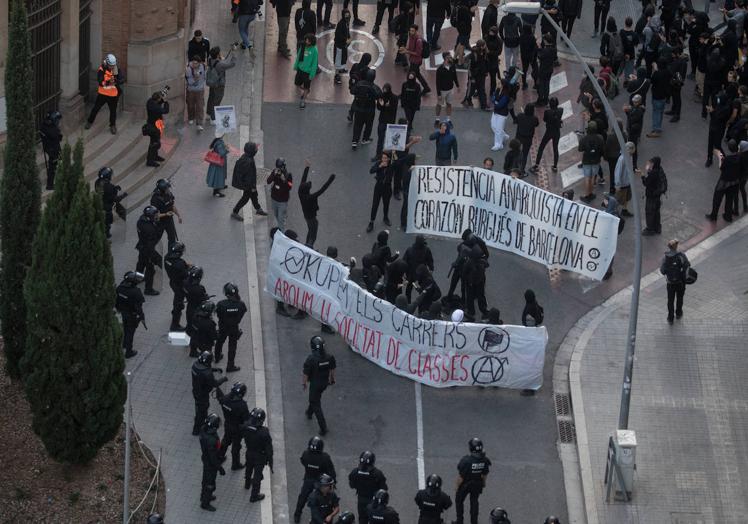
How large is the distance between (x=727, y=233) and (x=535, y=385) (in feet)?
21.8

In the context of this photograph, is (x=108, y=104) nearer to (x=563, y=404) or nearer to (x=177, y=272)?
(x=177, y=272)

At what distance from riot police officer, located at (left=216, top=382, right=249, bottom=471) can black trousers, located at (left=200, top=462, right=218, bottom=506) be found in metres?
0.35

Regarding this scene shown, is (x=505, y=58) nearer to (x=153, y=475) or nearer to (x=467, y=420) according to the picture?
(x=467, y=420)

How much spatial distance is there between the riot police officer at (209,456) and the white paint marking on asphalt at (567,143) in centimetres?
1234

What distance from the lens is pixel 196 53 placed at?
3666 centimetres

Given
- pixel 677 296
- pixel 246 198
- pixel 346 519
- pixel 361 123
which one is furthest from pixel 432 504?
pixel 361 123

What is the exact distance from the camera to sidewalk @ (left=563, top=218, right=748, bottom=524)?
27.3m

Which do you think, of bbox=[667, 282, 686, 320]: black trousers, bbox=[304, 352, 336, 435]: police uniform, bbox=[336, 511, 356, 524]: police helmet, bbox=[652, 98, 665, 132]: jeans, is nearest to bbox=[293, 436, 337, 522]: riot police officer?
bbox=[336, 511, 356, 524]: police helmet

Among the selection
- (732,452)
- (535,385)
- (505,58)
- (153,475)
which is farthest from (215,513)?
(505,58)

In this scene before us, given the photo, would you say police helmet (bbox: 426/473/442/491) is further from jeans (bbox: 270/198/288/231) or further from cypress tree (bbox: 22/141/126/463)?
jeans (bbox: 270/198/288/231)

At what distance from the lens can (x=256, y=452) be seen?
1025 inches

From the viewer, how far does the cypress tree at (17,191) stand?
25.9 metres

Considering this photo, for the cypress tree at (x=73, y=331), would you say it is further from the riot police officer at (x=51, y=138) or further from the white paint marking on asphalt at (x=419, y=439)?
the riot police officer at (x=51, y=138)

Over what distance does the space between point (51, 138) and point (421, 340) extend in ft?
25.9
